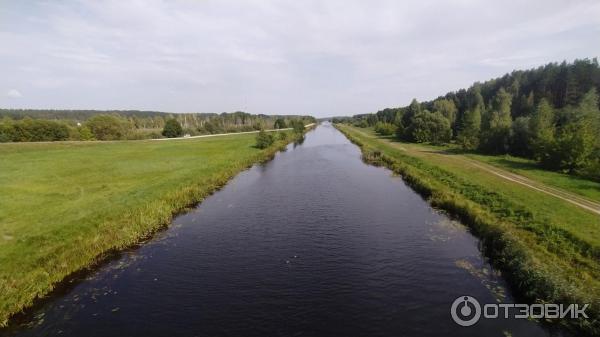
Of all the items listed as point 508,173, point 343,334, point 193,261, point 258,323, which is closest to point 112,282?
point 193,261

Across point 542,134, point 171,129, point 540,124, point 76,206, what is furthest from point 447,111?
point 76,206

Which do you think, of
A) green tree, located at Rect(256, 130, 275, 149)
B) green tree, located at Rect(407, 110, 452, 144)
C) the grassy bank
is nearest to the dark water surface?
the grassy bank

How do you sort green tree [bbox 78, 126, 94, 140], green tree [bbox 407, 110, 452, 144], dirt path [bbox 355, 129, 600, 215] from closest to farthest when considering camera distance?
dirt path [bbox 355, 129, 600, 215] < green tree [bbox 407, 110, 452, 144] < green tree [bbox 78, 126, 94, 140]

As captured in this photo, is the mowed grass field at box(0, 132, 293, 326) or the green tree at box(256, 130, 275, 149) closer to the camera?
the mowed grass field at box(0, 132, 293, 326)

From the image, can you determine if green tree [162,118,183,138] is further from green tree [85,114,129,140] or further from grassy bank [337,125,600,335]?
grassy bank [337,125,600,335]

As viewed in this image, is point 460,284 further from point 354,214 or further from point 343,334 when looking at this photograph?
point 354,214

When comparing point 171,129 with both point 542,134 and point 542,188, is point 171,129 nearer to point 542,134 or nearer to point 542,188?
point 542,134
